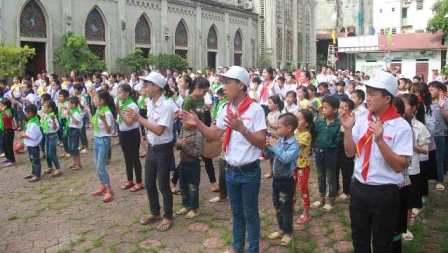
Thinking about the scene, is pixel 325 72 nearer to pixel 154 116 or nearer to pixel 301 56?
pixel 154 116

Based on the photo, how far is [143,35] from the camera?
27109 mm

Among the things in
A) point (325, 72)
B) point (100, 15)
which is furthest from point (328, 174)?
point (100, 15)

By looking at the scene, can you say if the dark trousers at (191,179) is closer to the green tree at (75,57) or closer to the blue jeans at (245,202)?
the blue jeans at (245,202)

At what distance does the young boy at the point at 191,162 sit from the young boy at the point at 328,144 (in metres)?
1.64

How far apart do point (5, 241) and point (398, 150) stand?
4523mm

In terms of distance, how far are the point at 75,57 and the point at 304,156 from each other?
56.6 ft

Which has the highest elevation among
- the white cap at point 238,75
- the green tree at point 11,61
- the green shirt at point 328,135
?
the green tree at point 11,61

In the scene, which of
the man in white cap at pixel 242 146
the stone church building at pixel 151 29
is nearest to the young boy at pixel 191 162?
the man in white cap at pixel 242 146

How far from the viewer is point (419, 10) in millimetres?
45625

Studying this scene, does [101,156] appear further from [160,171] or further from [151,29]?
[151,29]

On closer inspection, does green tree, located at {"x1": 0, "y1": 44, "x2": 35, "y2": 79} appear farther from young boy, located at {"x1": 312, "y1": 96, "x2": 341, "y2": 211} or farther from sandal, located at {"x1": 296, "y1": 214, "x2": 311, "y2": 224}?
sandal, located at {"x1": 296, "y1": 214, "x2": 311, "y2": 224}

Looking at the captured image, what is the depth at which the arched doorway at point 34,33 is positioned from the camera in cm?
2000

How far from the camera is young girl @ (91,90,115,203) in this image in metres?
6.56

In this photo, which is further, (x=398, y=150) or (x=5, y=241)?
(x=5, y=241)
